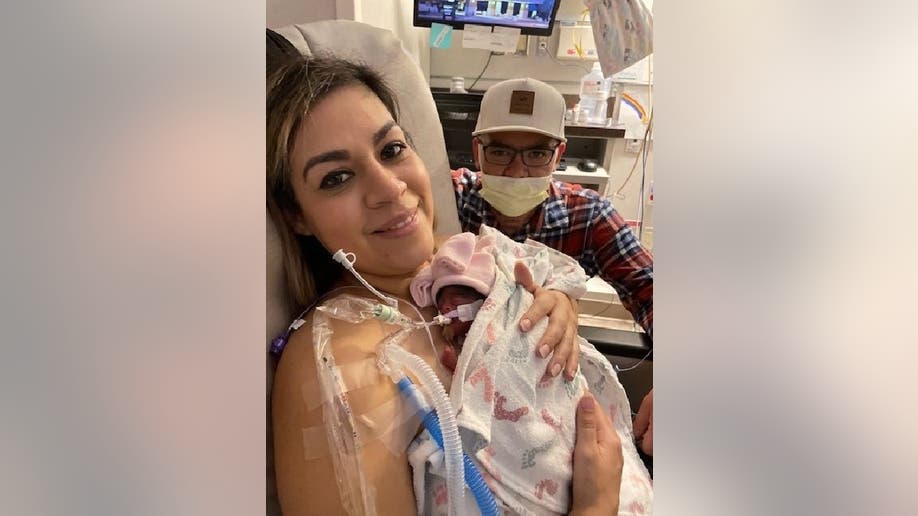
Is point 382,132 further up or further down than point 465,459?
further up

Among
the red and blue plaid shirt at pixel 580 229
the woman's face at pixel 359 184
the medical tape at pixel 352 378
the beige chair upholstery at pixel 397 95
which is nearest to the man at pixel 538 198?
the red and blue plaid shirt at pixel 580 229

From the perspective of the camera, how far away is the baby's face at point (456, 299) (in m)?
0.84

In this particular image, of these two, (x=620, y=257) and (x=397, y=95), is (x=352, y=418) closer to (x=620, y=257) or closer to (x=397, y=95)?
(x=397, y=95)

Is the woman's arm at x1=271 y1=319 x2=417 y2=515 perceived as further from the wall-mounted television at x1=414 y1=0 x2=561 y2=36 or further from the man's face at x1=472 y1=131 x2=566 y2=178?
the wall-mounted television at x1=414 y1=0 x2=561 y2=36

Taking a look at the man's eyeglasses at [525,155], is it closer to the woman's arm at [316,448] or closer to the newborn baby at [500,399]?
the newborn baby at [500,399]

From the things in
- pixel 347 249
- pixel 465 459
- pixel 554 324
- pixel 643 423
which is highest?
pixel 347 249

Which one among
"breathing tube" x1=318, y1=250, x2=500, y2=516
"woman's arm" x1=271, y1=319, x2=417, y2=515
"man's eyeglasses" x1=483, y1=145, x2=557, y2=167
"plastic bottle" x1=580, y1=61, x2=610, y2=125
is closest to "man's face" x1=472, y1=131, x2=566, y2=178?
"man's eyeglasses" x1=483, y1=145, x2=557, y2=167

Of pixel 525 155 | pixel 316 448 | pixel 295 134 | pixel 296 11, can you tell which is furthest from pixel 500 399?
pixel 296 11

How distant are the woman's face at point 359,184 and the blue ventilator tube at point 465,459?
0.25m

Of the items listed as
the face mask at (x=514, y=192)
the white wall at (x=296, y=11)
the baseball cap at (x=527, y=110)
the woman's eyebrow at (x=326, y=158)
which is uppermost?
the white wall at (x=296, y=11)

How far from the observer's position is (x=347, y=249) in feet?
2.73

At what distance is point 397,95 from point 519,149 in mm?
427

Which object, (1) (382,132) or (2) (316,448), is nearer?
(2) (316,448)

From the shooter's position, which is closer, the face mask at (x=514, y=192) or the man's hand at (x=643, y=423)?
the man's hand at (x=643, y=423)
